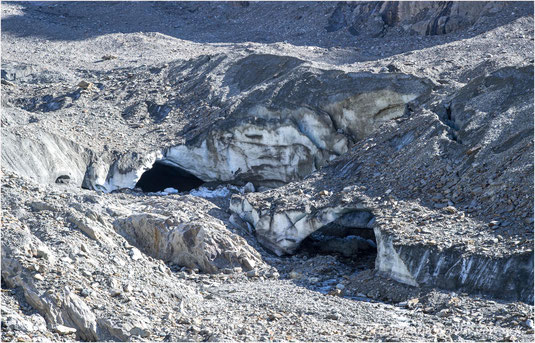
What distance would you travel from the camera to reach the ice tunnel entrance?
1711 cm

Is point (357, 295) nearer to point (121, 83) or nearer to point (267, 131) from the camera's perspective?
point (267, 131)

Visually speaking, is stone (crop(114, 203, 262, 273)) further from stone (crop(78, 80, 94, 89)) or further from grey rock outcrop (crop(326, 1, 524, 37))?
grey rock outcrop (crop(326, 1, 524, 37))

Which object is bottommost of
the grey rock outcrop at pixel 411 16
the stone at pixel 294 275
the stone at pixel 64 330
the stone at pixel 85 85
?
the stone at pixel 294 275

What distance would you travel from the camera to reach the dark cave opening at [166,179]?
2183cm

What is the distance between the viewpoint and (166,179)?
22234 mm

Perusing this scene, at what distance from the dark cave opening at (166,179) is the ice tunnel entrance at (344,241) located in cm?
506

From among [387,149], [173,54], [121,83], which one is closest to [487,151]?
[387,149]

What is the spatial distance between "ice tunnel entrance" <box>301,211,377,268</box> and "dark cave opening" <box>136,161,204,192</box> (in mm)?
5060

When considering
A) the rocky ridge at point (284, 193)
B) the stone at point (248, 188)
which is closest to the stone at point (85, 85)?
the rocky ridge at point (284, 193)

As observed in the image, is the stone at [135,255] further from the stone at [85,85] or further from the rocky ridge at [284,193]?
the stone at [85,85]

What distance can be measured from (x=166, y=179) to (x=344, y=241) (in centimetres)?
635

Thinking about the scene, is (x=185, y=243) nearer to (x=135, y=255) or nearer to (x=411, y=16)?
(x=135, y=255)

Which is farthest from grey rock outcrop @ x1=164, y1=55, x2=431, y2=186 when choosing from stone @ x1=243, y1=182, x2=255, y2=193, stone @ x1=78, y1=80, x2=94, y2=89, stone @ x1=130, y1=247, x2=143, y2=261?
stone @ x1=130, y1=247, x2=143, y2=261

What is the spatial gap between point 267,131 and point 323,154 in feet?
4.99
